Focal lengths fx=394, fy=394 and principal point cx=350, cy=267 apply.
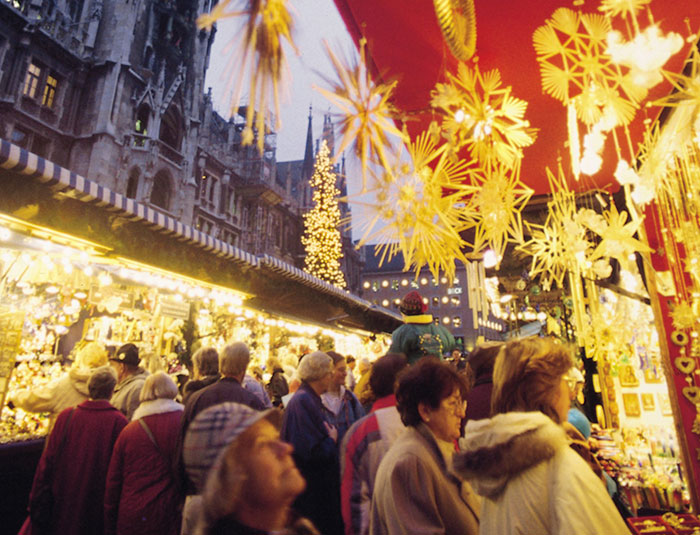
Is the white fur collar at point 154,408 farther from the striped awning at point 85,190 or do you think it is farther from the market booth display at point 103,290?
the striped awning at point 85,190

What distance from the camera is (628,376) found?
4.99m

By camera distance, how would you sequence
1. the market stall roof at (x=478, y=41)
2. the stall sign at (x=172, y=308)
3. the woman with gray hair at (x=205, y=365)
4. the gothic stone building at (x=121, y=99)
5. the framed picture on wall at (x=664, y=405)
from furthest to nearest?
the gothic stone building at (x=121, y=99)
the stall sign at (x=172, y=308)
the framed picture on wall at (x=664, y=405)
the woman with gray hair at (x=205, y=365)
the market stall roof at (x=478, y=41)

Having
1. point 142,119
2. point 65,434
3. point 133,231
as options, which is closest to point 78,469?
point 65,434

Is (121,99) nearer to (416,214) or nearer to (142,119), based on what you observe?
(142,119)

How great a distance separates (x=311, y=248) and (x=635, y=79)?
22.6 meters

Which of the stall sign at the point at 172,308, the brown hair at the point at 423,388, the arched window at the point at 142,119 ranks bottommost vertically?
the brown hair at the point at 423,388

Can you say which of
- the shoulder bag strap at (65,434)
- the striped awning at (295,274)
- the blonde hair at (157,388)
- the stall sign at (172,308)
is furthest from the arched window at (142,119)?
the blonde hair at (157,388)

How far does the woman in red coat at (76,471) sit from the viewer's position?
292 centimetres

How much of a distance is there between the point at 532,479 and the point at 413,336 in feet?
8.14

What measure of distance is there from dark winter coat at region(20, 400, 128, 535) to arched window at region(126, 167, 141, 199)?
52.9 feet

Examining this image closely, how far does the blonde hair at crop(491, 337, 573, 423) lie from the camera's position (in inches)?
59.9

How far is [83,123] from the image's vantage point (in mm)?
15961

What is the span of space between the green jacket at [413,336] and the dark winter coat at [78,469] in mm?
2494

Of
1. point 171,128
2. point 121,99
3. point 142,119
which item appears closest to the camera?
point 121,99
